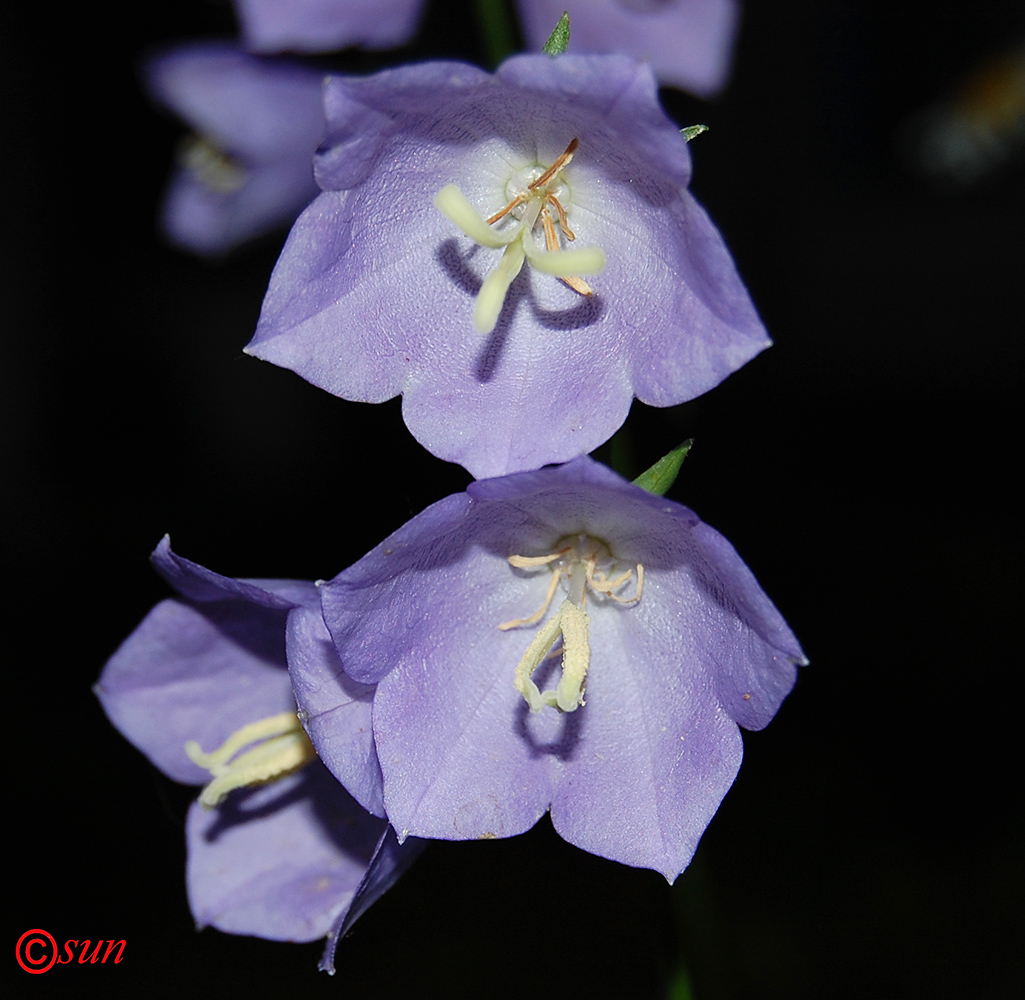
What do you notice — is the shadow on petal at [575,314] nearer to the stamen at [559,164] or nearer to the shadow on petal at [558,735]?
the stamen at [559,164]

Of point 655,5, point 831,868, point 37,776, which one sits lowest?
point 37,776

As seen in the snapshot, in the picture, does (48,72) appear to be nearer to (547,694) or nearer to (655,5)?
(655,5)

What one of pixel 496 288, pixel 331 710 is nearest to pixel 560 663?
pixel 331 710

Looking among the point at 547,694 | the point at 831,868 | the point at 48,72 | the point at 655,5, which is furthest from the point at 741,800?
the point at 48,72

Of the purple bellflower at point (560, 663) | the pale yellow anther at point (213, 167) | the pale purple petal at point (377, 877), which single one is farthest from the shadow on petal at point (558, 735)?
the pale yellow anther at point (213, 167)

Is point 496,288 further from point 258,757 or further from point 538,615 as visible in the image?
point 258,757

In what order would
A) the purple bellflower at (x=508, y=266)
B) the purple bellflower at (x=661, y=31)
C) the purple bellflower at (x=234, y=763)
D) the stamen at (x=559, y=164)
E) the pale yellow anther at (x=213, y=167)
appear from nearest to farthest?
1. the purple bellflower at (x=508, y=266)
2. the stamen at (x=559, y=164)
3. the purple bellflower at (x=234, y=763)
4. the purple bellflower at (x=661, y=31)
5. the pale yellow anther at (x=213, y=167)
